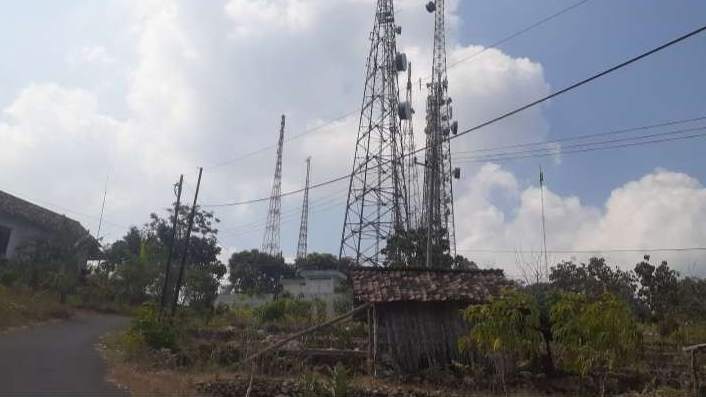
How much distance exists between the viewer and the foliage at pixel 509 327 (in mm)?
14070

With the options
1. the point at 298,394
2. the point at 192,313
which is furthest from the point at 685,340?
the point at 192,313

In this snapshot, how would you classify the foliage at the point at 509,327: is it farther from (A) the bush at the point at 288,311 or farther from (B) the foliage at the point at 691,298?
(B) the foliage at the point at 691,298

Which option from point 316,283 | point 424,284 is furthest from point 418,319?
point 316,283

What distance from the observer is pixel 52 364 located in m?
15.3

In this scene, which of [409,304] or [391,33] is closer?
[409,304]

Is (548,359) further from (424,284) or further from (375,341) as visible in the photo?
(375,341)

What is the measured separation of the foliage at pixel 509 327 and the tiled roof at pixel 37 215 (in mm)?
28426

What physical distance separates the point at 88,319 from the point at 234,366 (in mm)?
13932

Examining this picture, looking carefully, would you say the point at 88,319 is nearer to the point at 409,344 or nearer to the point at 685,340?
the point at 409,344

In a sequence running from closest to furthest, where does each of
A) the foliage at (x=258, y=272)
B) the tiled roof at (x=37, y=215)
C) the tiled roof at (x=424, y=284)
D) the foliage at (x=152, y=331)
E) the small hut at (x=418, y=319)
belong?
the small hut at (x=418, y=319) → the tiled roof at (x=424, y=284) → the foliage at (x=152, y=331) → the tiled roof at (x=37, y=215) → the foliage at (x=258, y=272)

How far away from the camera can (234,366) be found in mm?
17031

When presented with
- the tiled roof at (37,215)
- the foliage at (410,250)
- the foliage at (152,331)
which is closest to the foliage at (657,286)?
the foliage at (410,250)

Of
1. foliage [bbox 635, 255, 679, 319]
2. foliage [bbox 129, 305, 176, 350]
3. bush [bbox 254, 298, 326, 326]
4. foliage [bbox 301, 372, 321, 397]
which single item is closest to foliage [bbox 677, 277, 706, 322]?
foliage [bbox 635, 255, 679, 319]

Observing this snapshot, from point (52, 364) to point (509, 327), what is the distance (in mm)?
11288
